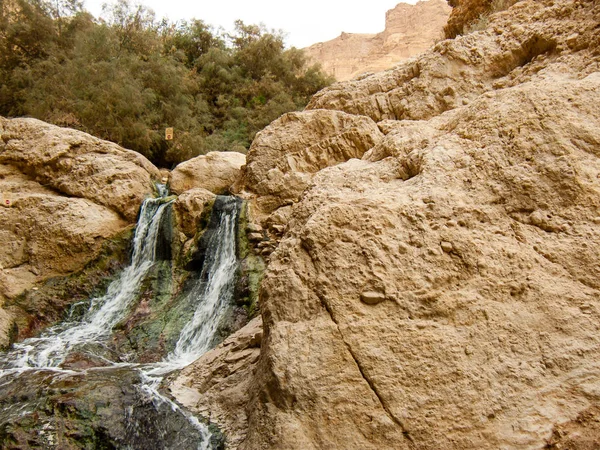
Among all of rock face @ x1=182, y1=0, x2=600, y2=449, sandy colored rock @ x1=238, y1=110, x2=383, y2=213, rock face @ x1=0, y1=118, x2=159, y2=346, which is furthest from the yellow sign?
rock face @ x1=182, y1=0, x2=600, y2=449

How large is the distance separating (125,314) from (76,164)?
12.5 ft

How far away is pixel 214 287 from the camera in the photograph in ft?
23.9

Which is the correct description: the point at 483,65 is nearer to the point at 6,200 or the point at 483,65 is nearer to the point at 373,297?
the point at 373,297

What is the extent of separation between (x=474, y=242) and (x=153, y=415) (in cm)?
328

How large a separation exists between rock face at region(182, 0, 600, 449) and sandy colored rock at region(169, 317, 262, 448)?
0.27ft

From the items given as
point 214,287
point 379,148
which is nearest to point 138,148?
point 214,287

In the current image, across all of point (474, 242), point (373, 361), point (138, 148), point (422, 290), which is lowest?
point (373, 361)

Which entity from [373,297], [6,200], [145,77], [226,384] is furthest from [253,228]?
[145,77]

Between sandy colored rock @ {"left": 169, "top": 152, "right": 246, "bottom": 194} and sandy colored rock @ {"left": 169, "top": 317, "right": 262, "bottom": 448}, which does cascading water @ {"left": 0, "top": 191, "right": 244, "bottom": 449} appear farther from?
sandy colored rock @ {"left": 169, "top": 152, "right": 246, "bottom": 194}

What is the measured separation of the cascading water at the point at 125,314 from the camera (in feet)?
13.7

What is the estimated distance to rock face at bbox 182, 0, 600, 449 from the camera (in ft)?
9.32

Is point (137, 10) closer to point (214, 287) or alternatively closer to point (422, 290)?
point (214, 287)

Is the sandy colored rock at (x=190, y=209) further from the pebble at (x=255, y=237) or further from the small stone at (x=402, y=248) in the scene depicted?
the small stone at (x=402, y=248)

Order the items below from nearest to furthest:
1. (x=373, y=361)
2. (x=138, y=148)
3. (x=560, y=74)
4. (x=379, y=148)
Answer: (x=373, y=361) → (x=379, y=148) → (x=560, y=74) → (x=138, y=148)
